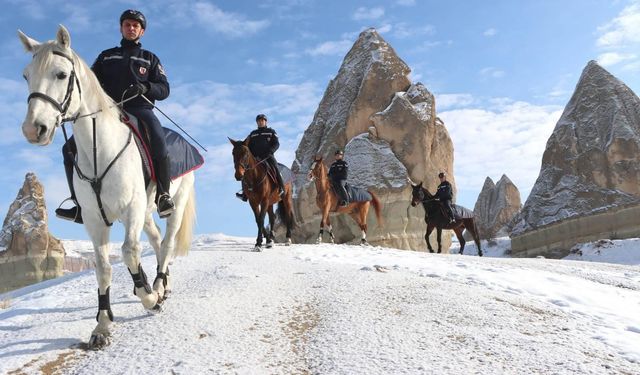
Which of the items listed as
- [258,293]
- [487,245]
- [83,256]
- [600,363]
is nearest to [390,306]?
[258,293]

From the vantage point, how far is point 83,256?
196 ft

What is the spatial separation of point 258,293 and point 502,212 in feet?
170

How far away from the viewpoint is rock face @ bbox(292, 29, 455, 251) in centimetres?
2453

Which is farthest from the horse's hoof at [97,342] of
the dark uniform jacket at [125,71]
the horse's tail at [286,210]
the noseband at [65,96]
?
the horse's tail at [286,210]

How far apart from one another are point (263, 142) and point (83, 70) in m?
8.11

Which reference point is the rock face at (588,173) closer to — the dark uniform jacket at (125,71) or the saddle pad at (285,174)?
the saddle pad at (285,174)

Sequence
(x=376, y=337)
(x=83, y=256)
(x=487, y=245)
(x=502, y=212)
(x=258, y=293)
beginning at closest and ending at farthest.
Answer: (x=376, y=337), (x=258, y=293), (x=487, y=245), (x=502, y=212), (x=83, y=256)

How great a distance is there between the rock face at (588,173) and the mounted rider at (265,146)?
22800 millimetres

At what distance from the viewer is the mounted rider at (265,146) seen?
12.0m

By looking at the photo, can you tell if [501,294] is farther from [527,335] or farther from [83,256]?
[83,256]

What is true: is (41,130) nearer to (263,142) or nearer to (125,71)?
(125,71)

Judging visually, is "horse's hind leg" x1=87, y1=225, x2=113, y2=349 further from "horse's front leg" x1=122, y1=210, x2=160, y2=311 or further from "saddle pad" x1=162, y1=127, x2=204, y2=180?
"saddle pad" x1=162, y1=127, x2=204, y2=180

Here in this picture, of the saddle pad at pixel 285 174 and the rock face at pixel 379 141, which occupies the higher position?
the rock face at pixel 379 141

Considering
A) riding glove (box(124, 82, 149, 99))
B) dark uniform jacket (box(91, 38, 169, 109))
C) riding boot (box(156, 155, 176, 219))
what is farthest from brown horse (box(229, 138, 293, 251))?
riding glove (box(124, 82, 149, 99))
